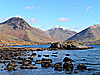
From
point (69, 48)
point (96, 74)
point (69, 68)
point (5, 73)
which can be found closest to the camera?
point (96, 74)

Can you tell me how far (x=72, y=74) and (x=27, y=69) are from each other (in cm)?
1373

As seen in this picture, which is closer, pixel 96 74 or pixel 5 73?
pixel 96 74

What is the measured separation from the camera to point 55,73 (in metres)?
42.6

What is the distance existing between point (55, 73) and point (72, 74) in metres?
4.32

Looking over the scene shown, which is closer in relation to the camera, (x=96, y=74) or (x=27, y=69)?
(x=96, y=74)

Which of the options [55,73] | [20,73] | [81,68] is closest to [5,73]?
[20,73]

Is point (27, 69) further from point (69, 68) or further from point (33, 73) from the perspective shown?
point (69, 68)

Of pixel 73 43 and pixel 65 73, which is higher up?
pixel 73 43

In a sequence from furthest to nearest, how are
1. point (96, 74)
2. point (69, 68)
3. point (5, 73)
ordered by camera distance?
point (69, 68) → point (5, 73) → point (96, 74)

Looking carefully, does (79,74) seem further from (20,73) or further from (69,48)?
(69,48)

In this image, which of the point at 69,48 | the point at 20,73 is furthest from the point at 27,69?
the point at 69,48

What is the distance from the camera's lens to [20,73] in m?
42.8

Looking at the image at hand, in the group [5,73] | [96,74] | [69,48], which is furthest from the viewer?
[69,48]

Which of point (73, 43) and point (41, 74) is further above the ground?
point (73, 43)
